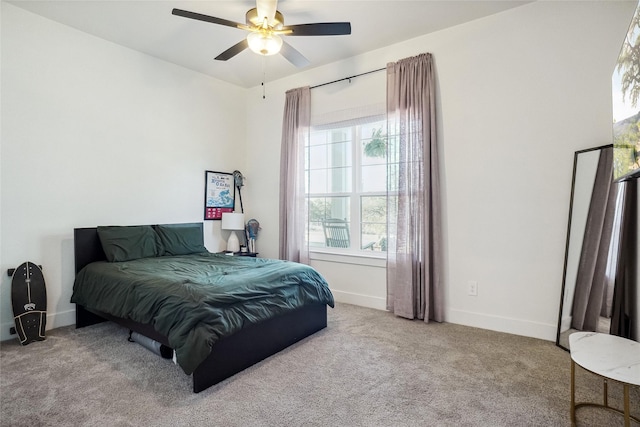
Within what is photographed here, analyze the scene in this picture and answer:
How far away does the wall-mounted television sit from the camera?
4.64 ft

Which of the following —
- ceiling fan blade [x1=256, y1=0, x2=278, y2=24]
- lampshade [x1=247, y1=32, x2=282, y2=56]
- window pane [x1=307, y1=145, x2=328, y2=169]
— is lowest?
window pane [x1=307, y1=145, x2=328, y2=169]

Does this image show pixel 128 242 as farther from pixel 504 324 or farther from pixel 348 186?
pixel 504 324

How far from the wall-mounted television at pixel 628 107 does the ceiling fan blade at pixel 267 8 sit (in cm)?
211

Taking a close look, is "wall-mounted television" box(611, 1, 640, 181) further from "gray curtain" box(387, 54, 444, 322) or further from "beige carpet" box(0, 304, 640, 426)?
"gray curtain" box(387, 54, 444, 322)

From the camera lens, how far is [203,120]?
445 cm

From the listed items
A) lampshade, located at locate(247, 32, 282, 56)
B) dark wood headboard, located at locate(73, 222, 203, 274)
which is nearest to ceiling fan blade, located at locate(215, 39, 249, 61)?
lampshade, located at locate(247, 32, 282, 56)

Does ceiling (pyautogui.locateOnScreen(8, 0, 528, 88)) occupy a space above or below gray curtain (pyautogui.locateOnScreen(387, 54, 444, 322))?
above

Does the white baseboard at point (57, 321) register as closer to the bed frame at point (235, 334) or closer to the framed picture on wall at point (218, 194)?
the bed frame at point (235, 334)

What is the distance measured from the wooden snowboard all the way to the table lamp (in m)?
1.98

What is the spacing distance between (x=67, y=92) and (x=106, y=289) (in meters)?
2.01

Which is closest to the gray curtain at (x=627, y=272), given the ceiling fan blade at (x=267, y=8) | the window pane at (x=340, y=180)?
the window pane at (x=340, y=180)

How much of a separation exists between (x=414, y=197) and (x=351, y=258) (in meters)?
1.08

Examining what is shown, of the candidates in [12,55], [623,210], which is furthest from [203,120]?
[623,210]

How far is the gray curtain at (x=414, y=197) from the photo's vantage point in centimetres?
326
